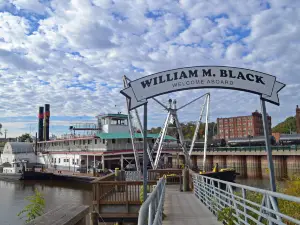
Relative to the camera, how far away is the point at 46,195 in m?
27.7

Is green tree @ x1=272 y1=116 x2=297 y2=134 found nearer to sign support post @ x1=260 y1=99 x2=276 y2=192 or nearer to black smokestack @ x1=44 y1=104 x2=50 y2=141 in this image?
black smokestack @ x1=44 y1=104 x2=50 y2=141

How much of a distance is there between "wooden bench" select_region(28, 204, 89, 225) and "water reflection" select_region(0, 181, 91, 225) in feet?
56.3

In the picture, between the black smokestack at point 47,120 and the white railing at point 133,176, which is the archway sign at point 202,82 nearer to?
the white railing at point 133,176

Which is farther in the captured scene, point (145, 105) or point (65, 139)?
point (65, 139)

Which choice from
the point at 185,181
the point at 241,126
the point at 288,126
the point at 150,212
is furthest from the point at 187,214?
the point at 288,126

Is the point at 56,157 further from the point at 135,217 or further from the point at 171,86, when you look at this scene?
the point at 171,86

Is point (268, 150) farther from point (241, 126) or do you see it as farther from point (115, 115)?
point (241, 126)

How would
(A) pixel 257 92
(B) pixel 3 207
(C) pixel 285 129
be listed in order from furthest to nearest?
(C) pixel 285 129, (B) pixel 3 207, (A) pixel 257 92

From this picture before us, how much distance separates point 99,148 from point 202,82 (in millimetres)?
30785

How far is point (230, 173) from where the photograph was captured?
2822 cm

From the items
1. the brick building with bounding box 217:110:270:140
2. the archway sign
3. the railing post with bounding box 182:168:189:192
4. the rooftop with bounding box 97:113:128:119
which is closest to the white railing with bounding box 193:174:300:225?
the archway sign

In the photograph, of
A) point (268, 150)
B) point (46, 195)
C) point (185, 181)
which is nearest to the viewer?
point (268, 150)

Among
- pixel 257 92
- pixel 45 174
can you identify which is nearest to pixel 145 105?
pixel 257 92

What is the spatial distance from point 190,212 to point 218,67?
491 centimetres
